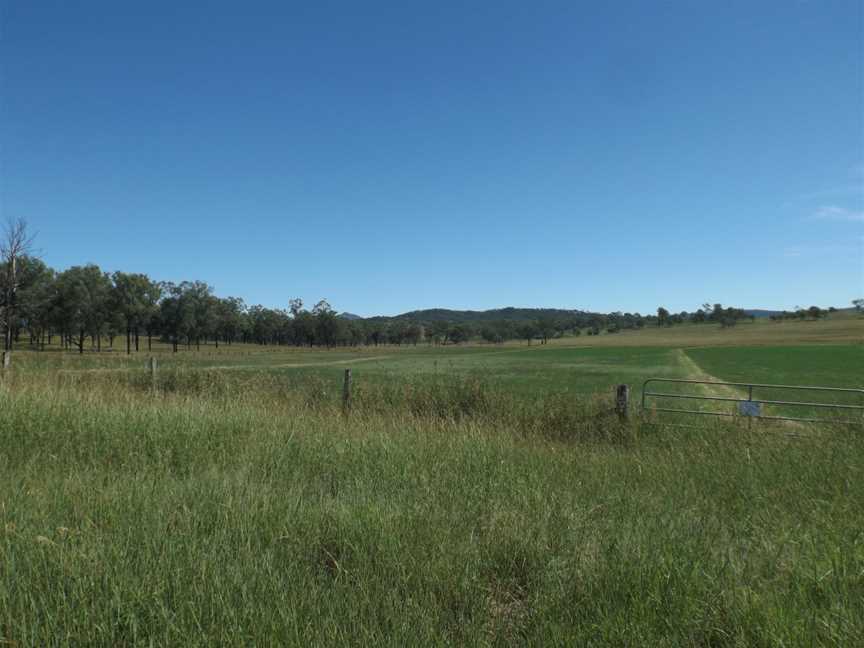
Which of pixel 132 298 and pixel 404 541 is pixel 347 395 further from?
pixel 132 298

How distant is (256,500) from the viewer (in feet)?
12.2

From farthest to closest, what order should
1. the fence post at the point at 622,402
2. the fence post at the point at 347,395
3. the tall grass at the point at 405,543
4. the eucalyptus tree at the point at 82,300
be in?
the eucalyptus tree at the point at 82,300, the fence post at the point at 347,395, the fence post at the point at 622,402, the tall grass at the point at 405,543

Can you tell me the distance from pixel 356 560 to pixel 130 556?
4.33ft

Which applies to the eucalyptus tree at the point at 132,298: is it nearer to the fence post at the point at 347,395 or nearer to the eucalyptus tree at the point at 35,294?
the eucalyptus tree at the point at 35,294

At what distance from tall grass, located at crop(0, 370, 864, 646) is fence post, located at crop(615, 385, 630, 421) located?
405 cm

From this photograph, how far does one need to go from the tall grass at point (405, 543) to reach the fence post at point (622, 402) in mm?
4052

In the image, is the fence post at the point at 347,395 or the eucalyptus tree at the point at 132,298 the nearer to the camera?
the fence post at the point at 347,395

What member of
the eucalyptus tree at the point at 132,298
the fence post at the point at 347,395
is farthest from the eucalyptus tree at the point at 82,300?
the fence post at the point at 347,395

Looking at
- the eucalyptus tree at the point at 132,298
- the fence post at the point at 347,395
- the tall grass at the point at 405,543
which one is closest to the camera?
the tall grass at the point at 405,543

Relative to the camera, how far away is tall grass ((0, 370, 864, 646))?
2.45 m

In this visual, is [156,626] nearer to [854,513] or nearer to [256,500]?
[256,500]

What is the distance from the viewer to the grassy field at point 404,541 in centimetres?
245

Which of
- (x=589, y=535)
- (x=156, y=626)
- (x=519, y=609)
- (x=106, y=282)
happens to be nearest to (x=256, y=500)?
(x=156, y=626)

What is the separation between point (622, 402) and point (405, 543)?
27.4 feet
